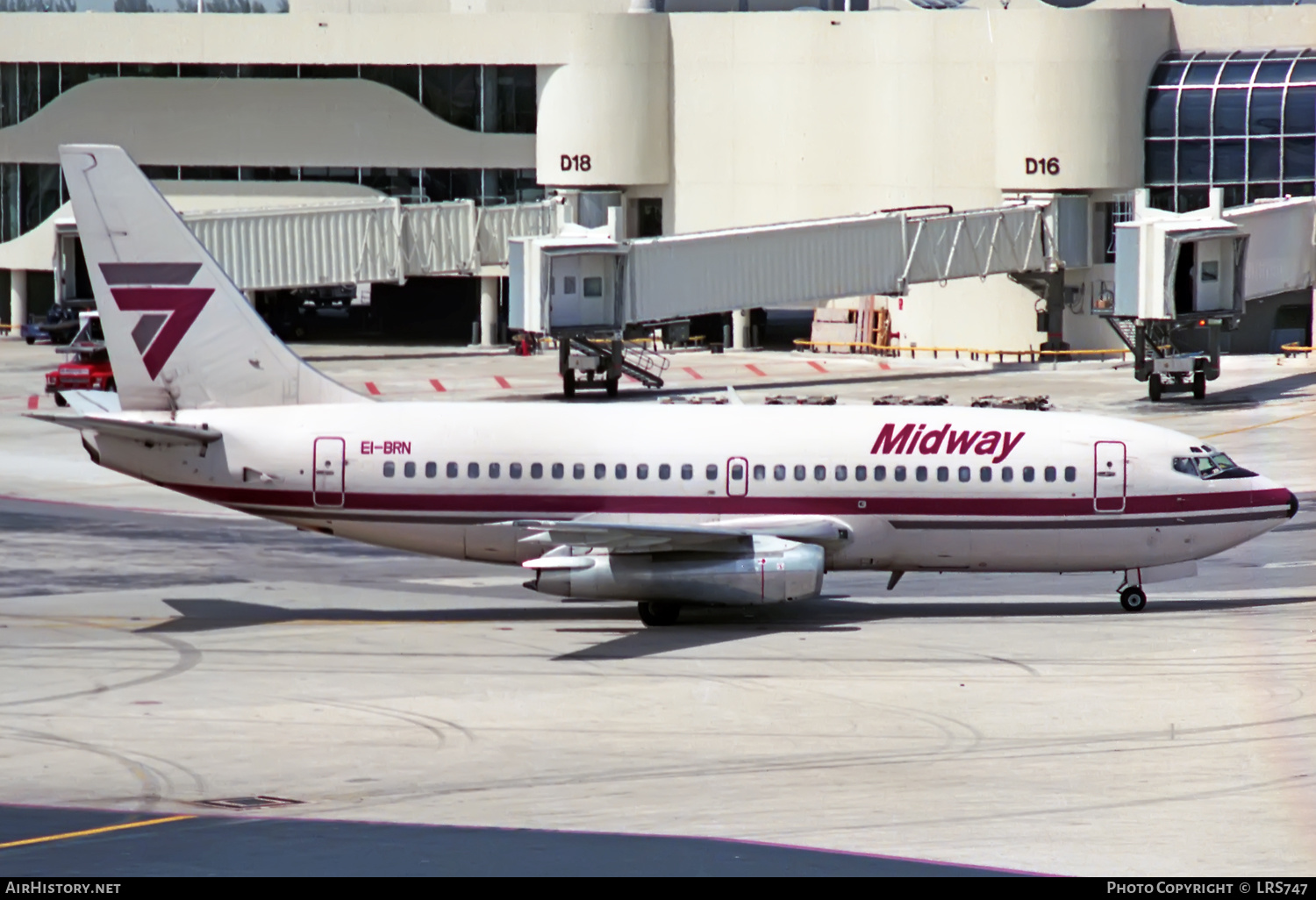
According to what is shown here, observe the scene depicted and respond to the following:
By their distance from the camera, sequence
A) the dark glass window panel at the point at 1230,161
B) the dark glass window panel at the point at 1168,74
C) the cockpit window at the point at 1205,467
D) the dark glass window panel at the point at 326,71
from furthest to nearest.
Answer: the dark glass window panel at the point at 326,71 → the dark glass window panel at the point at 1230,161 → the dark glass window panel at the point at 1168,74 → the cockpit window at the point at 1205,467

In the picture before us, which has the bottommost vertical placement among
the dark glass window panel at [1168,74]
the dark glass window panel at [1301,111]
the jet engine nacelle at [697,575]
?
the jet engine nacelle at [697,575]

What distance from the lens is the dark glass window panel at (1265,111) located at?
290 ft

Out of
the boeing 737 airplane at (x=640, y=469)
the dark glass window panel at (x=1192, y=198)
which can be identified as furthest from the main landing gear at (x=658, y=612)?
the dark glass window panel at (x=1192, y=198)

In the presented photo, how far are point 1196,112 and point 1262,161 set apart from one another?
3847 millimetres

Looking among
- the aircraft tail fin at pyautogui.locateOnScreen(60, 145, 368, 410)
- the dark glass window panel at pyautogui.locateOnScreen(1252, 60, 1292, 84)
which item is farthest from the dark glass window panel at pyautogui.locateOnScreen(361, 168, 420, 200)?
the aircraft tail fin at pyautogui.locateOnScreen(60, 145, 368, 410)

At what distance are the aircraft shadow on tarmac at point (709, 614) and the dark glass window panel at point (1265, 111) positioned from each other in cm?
5170

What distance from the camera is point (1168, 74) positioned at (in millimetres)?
89750

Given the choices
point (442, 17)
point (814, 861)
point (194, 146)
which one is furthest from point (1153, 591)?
point (194, 146)

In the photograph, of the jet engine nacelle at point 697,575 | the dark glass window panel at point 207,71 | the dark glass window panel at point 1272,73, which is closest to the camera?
the jet engine nacelle at point 697,575

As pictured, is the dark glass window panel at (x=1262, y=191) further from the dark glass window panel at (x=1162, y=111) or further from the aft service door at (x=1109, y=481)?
the aft service door at (x=1109, y=481)

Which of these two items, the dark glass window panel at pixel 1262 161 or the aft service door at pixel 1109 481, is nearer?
the aft service door at pixel 1109 481

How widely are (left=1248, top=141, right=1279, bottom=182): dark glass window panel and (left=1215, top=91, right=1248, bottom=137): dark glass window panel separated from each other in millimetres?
904

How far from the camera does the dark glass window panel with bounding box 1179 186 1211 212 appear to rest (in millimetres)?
90125

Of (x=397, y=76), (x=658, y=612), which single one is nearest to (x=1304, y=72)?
(x=397, y=76)
